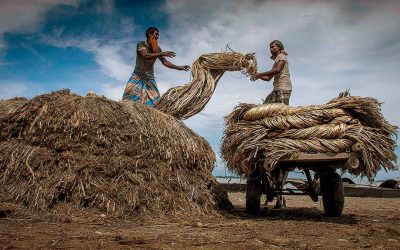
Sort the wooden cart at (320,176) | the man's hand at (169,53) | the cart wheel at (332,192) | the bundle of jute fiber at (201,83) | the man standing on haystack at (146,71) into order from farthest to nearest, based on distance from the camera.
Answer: the man standing on haystack at (146,71), the man's hand at (169,53), the bundle of jute fiber at (201,83), the cart wheel at (332,192), the wooden cart at (320,176)

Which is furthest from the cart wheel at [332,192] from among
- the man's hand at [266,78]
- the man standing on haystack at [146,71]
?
the man standing on haystack at [146,71]

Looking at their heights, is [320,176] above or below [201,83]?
below

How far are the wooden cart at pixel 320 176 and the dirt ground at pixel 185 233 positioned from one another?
327 millimetres

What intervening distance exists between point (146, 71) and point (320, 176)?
3.88 meters

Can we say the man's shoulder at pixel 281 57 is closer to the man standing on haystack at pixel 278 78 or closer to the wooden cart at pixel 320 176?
the man standing on haystack at pixel 278 78

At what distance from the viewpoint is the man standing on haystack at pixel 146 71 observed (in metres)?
7.91

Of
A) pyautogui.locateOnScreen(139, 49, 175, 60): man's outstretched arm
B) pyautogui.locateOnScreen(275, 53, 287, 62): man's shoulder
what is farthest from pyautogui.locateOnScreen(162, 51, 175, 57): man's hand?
pyautogui.locateOnScreen(275, 53, 287, 62): man's shoulder

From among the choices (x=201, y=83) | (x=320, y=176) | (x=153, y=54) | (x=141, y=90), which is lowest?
(x=320, y=176)

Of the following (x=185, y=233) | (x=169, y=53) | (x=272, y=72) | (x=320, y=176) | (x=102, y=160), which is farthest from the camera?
(x=169, y=53)

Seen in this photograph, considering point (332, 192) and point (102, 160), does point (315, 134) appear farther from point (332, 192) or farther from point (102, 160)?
point (102, 160)

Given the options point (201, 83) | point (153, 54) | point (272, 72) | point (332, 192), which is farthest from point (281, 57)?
point (153, 54)

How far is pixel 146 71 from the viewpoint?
8.09 meters

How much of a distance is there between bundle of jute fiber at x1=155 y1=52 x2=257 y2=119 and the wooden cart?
2.07m

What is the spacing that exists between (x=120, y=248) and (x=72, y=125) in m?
3.00
